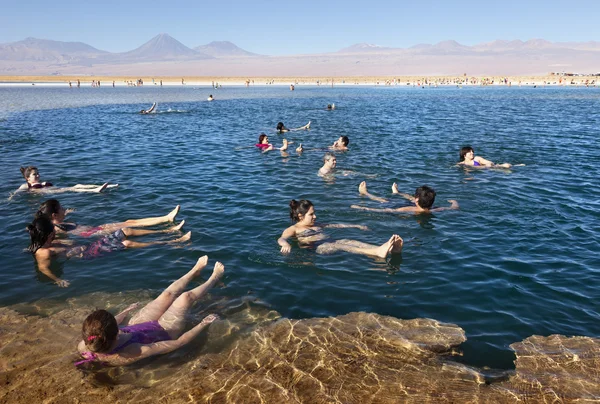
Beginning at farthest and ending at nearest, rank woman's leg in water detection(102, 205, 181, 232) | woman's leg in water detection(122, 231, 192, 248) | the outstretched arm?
woman's leg in water detection(102, 205, 181, 232)
woman's leg in water detection(122, 231, 192, 248)
the outstretched arm

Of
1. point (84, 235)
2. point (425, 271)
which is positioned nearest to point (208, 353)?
point (425, 271)

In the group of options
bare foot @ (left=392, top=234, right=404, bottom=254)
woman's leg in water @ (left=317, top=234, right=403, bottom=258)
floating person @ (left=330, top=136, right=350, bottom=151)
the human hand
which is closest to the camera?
the human hand

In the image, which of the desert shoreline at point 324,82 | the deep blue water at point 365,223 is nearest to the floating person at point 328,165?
the deep blue water at point 365,223

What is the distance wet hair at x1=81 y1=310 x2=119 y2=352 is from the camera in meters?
5.36

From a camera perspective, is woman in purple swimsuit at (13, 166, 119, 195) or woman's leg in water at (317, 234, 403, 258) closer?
woman's leg in water at (317, 234, 403, 258)

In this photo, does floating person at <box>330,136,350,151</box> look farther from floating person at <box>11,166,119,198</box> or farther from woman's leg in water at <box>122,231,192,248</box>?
woman's leg in water at <box>122,231,192,248</box>

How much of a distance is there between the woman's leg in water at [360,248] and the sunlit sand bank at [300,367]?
219 centimetres

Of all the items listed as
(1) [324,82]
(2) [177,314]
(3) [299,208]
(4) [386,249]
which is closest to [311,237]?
(3) [299,208]

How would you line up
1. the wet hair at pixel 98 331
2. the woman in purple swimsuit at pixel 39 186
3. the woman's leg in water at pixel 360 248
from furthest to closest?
the woman in purple swimsuit at pixel 39 186
the woman's leg in water at pixel 360 248
the wet hair at pixel 98 331

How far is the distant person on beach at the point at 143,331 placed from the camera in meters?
5.42

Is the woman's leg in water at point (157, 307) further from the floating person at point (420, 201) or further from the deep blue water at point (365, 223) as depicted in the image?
the floating person at point (420, 201)

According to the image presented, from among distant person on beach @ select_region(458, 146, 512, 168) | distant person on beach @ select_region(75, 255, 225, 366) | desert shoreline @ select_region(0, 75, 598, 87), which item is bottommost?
distant person on beach @ select_region(75, 255, 225, 366)

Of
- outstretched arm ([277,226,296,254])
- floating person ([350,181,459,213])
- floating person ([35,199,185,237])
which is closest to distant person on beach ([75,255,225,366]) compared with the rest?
outstretched arm ([277,226,296,254])

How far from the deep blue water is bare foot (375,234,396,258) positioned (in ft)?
0.99
